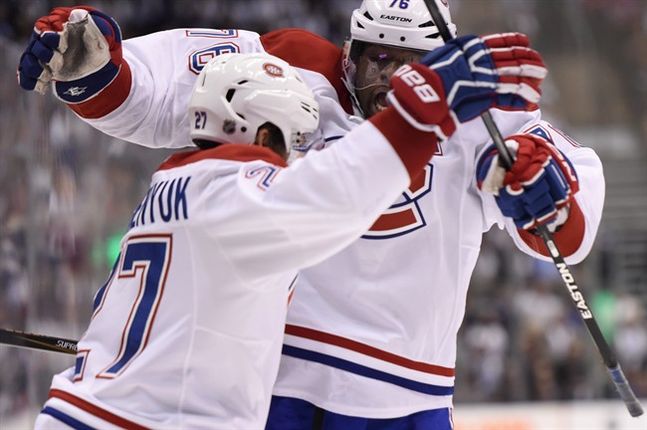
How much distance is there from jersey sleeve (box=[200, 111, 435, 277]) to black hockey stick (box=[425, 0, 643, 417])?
0.32 m

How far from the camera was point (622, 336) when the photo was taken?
7164 millimetres

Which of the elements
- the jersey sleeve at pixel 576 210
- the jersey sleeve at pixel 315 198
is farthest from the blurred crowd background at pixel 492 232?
the jersey sleeve at pixel 315 198

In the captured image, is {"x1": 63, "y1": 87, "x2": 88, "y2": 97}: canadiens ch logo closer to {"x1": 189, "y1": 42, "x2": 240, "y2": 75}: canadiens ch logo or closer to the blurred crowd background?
{"x1": 189, "y1": 42, "x2": 240, "y2": 75}: canadiens ch logo

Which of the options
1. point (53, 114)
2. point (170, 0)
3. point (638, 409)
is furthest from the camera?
point (170, 0)

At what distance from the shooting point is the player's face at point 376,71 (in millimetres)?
2775

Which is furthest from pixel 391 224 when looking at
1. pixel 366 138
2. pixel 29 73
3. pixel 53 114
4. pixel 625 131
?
pixel 625 131

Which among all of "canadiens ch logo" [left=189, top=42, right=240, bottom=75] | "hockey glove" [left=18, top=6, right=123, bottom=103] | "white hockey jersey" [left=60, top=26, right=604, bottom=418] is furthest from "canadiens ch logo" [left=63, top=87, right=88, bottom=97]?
"white hockey jersey" [left=60, top=26, right=604, bottom=418]

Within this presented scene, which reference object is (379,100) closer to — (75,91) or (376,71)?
(376,71)

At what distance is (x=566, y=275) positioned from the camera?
2.64 metres

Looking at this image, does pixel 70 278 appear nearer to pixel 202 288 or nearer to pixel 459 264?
pixel 459 264

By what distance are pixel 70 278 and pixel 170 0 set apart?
4.09 meters

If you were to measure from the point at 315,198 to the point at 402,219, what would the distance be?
2.31ft

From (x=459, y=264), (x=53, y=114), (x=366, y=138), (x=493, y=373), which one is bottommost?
(x=493, y=373)

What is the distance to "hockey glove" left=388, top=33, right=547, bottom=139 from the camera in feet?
6.74
